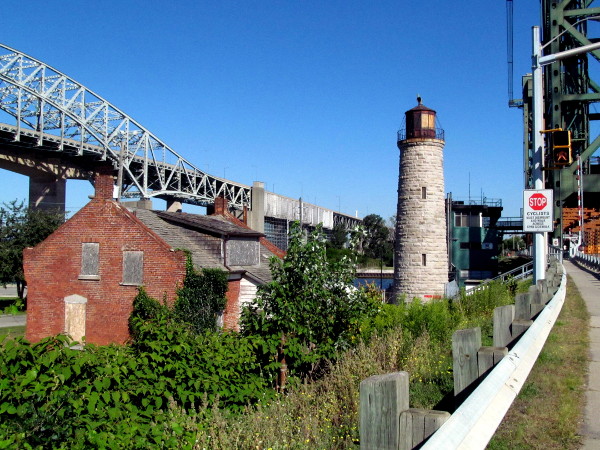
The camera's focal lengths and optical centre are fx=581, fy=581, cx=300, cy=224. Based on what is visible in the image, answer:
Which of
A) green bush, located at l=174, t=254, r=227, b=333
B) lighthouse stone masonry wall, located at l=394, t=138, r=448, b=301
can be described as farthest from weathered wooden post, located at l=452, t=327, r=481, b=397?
lighthouse stone masonry wall, located at l=394, t=138, r=448, b=301

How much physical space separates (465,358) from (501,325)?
172 cm

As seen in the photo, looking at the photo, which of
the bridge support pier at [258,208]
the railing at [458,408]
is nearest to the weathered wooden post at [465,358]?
the railing at [458,408]

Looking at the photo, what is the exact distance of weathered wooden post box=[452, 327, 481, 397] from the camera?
3.98 meters

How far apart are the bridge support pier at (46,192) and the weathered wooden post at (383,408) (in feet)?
245

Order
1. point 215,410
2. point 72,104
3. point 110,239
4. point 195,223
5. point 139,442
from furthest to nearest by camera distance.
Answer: point 72,104 < point 195,223 < point 110,239 < point 215,410 < point 139,442

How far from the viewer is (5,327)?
34.2m

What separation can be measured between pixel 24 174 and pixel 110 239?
56.2 meters

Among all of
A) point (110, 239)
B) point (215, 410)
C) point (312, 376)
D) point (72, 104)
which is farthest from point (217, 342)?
point (72, 104)

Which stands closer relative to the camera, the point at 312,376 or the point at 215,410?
the point at 215,410

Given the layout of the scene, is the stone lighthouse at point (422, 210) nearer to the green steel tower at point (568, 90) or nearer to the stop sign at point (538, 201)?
the green steel tower at point (568, 90)

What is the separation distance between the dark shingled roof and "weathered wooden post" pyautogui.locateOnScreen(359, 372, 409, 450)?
2265 cm

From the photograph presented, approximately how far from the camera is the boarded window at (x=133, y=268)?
24859 mm

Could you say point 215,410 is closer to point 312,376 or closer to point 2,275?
point 312,376

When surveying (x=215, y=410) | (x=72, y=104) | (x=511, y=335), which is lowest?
(x=215, y=410)
